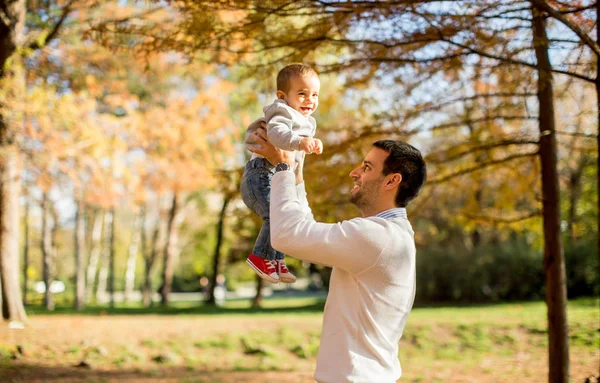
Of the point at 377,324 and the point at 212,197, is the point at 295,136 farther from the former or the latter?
the point at 212,197

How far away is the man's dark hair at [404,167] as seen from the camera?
2.67 meters

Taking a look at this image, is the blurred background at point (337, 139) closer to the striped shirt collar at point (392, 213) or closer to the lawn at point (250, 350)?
the lawn at point (250, 350)

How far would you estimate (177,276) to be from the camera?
49.0 metres

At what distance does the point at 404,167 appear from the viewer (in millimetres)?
2672

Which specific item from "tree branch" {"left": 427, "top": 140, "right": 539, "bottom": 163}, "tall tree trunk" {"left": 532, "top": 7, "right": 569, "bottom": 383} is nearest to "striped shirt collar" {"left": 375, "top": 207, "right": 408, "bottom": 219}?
"tree branch" {"left": 427, "top": 140, "right": 539, "bottom": 163}

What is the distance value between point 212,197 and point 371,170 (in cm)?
2476

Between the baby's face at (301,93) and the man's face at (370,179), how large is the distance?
0.36 meters

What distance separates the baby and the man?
0.10 metres

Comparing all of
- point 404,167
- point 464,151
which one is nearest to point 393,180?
point 404,167

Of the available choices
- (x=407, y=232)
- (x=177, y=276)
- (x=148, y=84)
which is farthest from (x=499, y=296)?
(x=177, y=276)

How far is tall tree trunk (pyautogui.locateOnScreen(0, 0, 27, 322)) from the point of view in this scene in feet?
36.0

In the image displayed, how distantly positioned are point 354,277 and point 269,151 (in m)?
0.65

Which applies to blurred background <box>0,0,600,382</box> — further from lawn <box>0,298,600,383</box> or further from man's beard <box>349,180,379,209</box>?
man's beard <box>349,180,379,209</box>

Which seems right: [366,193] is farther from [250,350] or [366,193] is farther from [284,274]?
[250,350]
